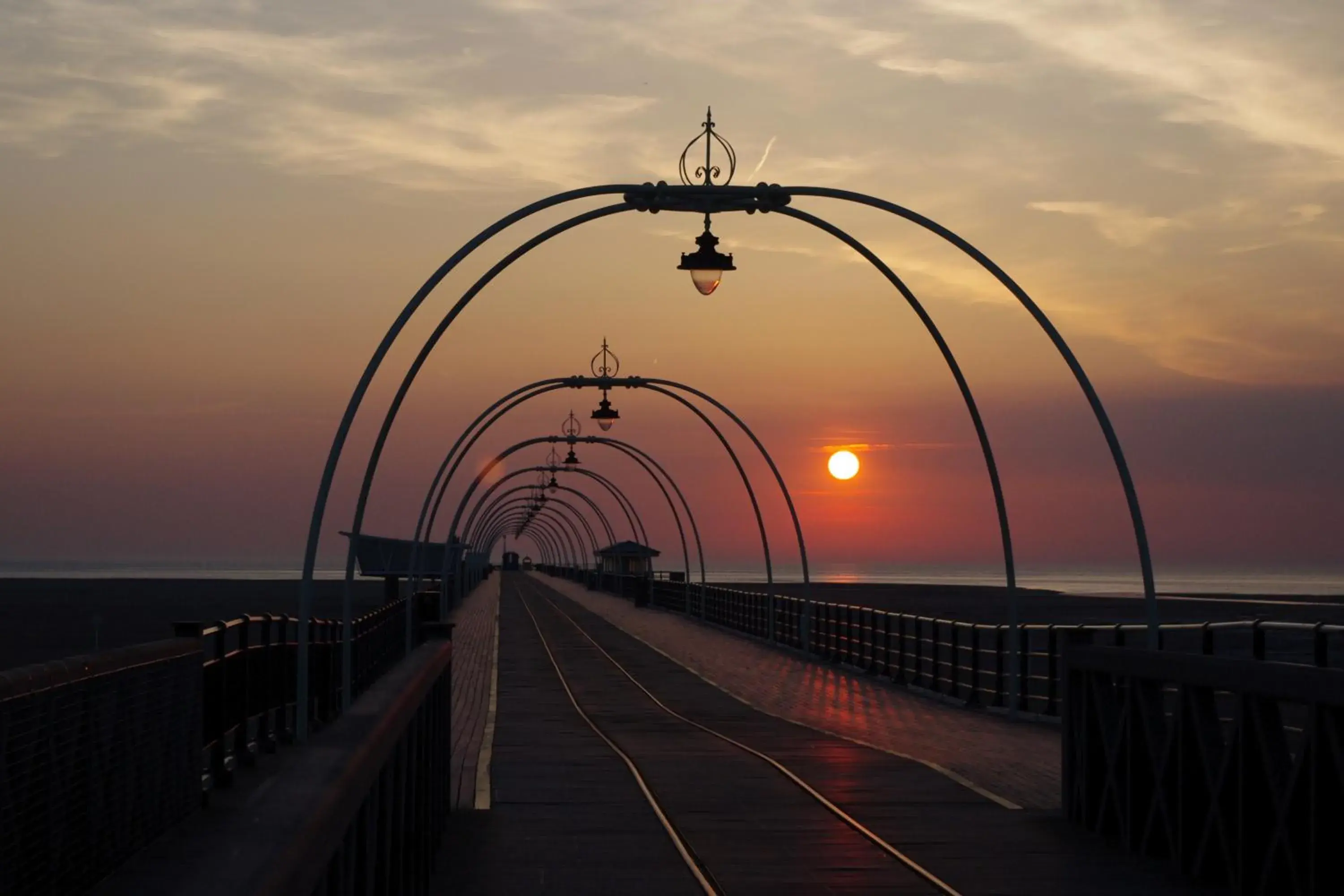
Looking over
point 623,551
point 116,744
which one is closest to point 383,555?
point 623,551

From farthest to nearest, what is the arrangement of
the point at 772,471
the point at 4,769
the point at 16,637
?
the point at 16,637 → the point at 772,471 → the point at 4,769

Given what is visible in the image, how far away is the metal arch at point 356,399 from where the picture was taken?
1838 cm

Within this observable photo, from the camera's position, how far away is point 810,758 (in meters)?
16.5

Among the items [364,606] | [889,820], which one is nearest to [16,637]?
[364,606]

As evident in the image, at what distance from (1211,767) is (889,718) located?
43.3 ft

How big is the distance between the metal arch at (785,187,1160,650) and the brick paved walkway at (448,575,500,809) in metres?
6.69

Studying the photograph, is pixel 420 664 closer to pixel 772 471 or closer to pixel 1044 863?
pixel 1044 863

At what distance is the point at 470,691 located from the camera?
26.4 m

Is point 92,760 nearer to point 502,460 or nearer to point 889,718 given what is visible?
point 889,718

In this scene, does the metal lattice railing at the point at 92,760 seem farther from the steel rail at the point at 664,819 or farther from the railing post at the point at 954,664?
the railing post at the point at 954,664

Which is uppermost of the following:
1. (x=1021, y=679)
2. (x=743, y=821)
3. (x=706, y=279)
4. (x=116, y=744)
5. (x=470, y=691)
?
(x=706, y=279)

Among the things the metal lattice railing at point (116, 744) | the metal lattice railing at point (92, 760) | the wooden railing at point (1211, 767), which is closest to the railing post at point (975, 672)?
the metal lattice railing at point (116, 744)

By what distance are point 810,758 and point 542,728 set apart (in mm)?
4393

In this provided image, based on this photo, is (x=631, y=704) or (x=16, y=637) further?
(x=16, y=637)
